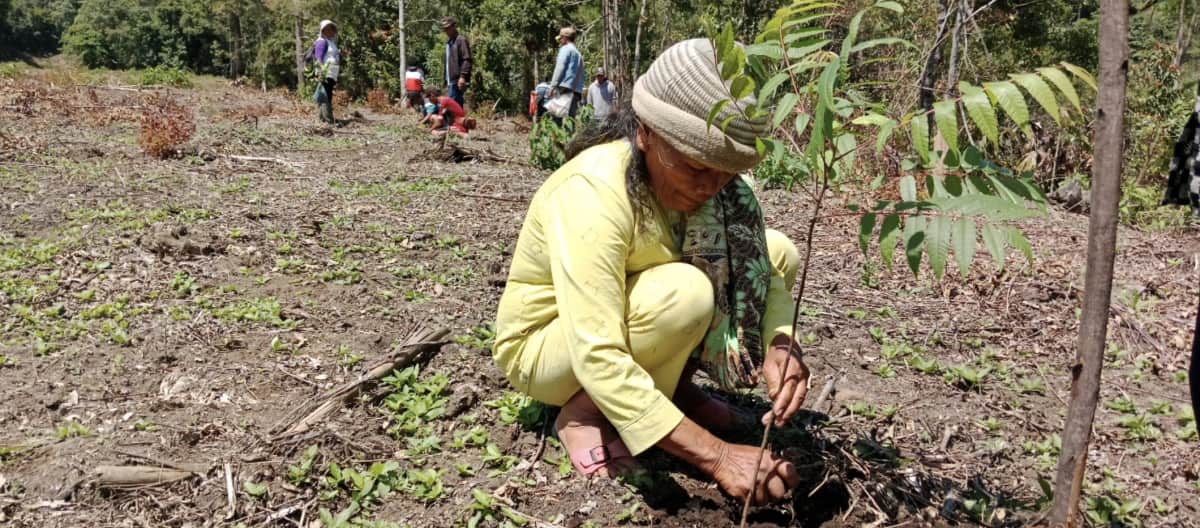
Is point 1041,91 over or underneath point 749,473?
over

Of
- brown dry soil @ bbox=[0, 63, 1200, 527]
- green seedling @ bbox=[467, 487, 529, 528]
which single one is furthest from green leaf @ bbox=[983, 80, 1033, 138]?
green seedling @ bbox=[467, 487, 529, 528]

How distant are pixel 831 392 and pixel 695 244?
1.02 meters

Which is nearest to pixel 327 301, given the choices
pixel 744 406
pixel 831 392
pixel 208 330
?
pixel 208 330

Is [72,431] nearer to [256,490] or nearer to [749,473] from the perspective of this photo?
[256,490]

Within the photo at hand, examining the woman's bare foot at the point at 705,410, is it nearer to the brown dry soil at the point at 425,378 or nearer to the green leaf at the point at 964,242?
the brown dry soil at the point at 425,378

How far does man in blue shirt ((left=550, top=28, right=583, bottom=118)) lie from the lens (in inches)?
321

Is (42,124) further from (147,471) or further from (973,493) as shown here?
(973,493)

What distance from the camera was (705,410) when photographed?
2.37 m

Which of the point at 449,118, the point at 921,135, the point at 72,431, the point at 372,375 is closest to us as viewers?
the point at 921,135

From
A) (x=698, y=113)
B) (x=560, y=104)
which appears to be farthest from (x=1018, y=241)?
(x=560, y=104)

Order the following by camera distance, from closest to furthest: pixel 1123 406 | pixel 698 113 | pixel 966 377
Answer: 1. pixel 698 113
2. pixel 1123 406
3. pixel 966 377

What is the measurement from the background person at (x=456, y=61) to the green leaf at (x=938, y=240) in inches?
338

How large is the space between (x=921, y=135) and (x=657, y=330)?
2.91 ft

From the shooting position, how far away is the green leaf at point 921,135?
1143 millimetres
